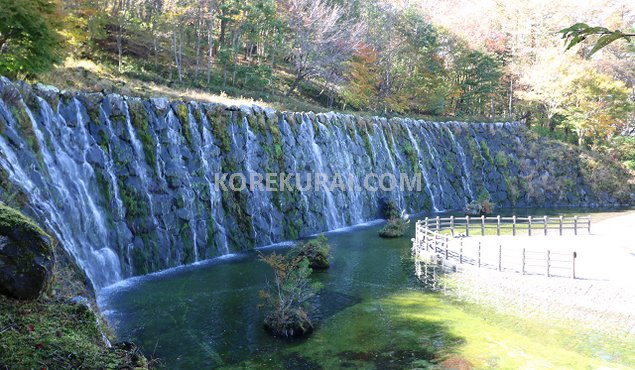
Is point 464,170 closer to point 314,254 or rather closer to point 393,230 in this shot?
point 393,230

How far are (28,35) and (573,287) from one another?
834 inches

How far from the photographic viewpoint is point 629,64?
166 ft

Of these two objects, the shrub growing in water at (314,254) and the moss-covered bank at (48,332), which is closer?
the moss-covered bank at (48,332)

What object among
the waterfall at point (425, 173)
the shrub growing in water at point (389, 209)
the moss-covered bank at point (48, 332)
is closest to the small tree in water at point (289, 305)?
the moss-covered bank at point (48, 332)

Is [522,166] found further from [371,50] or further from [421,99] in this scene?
[371,50]

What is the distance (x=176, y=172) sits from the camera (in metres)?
19.1

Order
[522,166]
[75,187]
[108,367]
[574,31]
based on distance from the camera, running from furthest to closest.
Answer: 1. [522,166]
2. [75,187]
3. [108,367]
4. [574,31]

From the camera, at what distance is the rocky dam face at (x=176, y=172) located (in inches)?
547

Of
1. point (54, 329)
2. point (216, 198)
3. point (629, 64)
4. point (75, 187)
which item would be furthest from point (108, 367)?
point (629, 64)

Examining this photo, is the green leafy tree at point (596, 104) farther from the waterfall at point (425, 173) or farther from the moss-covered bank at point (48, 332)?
the moss-covered bank at point (48, 332)

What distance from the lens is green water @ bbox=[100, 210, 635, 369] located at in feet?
33.2

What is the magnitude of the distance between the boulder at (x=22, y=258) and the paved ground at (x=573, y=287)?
12483 mm

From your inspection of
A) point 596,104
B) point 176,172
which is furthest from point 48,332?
point 596,104

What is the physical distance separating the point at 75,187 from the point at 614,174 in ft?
156
